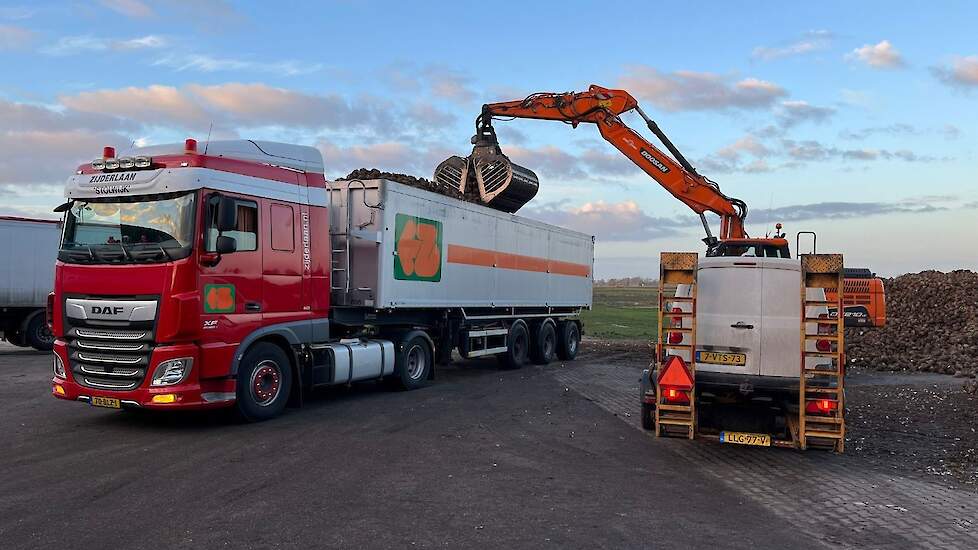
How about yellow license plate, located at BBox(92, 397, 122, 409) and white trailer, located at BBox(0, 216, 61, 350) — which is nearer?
yellow license plate, located at BBox(92, 397, 122, 409)

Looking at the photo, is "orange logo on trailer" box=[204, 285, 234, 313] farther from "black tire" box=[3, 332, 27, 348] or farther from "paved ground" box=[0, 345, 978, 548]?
"black tire" box=[3, 332, 27, 348]

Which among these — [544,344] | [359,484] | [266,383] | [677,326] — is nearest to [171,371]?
[266,383]

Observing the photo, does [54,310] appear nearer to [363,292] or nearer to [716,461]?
[363,292]

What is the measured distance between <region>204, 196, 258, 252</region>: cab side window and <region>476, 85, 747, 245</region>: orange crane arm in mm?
8586

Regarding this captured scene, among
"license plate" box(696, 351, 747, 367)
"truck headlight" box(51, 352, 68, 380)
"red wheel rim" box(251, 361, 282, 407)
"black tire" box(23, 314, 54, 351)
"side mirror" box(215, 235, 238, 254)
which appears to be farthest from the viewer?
"black tire" box(23, 314, 54, 351)

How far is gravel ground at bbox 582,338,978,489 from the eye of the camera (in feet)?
27.9

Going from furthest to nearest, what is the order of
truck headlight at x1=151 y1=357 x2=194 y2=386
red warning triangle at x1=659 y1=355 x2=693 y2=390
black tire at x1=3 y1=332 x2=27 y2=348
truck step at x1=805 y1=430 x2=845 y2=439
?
black tire at x1=3 y1=332 x2=27 y2=348, truck headlight at x1=151 y1=357 x2=194 y2=386, red warning triangle at x1=659 y1=355 x2=693 y2=390, truck step at x1=805 y1=430 x2=845 y2=439

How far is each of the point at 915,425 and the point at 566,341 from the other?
33.4ft

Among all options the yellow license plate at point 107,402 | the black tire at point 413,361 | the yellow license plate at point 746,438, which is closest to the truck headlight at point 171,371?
the yellow license plate at point 107,402

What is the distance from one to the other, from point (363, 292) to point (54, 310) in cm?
445

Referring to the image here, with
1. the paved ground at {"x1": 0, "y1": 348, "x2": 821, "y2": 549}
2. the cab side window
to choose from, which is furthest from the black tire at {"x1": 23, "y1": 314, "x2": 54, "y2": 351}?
the cab side window

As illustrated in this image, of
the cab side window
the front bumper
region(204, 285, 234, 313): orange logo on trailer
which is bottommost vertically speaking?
the front bumper

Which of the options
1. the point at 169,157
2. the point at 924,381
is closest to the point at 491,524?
the point at 169,157

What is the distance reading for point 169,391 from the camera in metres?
9.01
